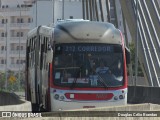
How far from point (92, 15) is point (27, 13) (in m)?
57.6

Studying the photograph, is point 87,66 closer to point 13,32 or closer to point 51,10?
point 51,10

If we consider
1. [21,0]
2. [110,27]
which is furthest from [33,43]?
[21,0]

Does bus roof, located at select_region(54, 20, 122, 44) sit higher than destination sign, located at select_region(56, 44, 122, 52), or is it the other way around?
bus roof, located at select_region(54, 20, 122, 44)

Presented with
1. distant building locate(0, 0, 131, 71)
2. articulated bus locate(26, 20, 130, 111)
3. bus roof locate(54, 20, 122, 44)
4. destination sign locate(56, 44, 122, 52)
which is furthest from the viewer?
distant building locate(0, 0, 131, 71)

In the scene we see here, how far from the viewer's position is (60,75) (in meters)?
18.0

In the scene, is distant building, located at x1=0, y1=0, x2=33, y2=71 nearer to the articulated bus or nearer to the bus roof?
the bus roof

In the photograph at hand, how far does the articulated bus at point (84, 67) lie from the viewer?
1788 cm

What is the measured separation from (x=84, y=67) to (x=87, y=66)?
94 mm

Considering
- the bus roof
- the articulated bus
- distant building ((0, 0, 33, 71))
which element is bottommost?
the articulated bus

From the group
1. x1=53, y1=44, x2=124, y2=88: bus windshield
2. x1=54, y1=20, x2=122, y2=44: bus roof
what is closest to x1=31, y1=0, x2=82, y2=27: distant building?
x1=54, y1=20, x2=122, y2=44: bus roof

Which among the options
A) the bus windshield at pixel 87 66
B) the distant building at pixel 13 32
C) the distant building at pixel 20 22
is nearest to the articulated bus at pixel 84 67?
the bus windshield at pixel 87 66

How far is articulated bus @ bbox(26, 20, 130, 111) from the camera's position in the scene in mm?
17875

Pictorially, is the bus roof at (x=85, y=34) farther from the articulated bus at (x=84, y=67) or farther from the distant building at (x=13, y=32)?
the distant building at (x=13, y=32)

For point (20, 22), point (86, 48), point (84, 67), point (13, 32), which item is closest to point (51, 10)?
point (20, 22)
